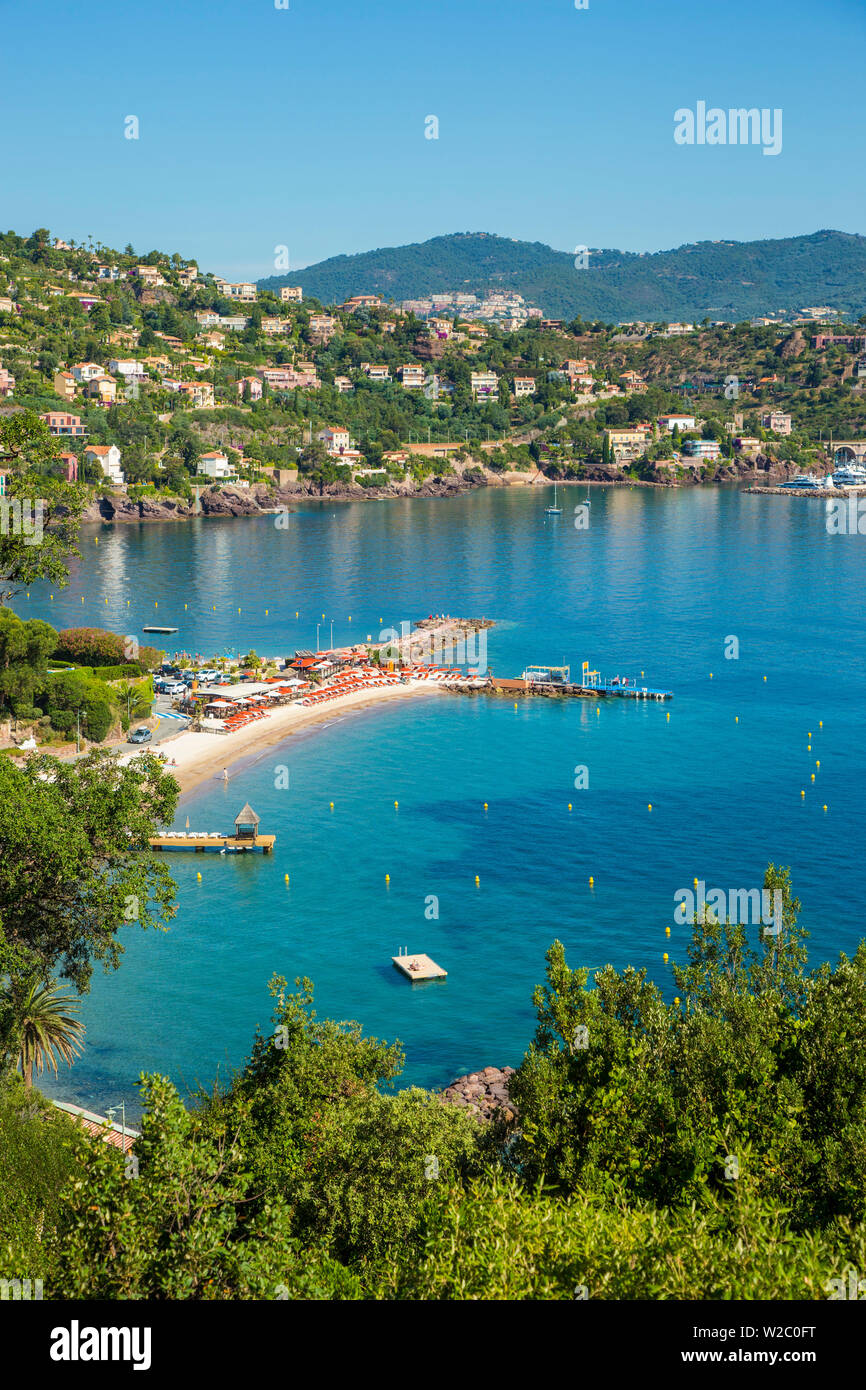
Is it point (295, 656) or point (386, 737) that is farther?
point (295, 656)

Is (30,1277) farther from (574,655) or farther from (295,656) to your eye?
(574,655)

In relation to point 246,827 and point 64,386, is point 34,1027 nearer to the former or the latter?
point 246,827

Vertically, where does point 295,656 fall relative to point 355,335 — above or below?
below

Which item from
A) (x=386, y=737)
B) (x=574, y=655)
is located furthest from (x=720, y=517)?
(x=386, y=737)

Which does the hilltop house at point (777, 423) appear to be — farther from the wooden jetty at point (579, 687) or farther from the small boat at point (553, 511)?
the wooden jetty at point (579, 687)

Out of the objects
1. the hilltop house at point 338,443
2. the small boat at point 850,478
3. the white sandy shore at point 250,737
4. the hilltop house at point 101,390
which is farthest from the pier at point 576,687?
the small boat at point 850,478
